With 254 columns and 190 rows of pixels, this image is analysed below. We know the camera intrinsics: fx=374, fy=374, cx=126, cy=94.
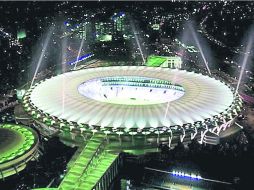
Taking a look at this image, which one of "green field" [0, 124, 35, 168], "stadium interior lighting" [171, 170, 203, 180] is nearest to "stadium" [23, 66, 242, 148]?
"green field" [0, 124, 35, 168]

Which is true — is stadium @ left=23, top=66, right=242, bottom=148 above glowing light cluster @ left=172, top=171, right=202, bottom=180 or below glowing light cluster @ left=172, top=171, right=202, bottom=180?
above

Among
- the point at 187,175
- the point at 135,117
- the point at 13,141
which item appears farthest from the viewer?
the point at 135,117

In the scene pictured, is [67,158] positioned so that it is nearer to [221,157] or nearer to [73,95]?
[73,95]

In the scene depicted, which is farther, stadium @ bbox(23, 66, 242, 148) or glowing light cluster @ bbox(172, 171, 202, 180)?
stadium @ bbox(23, 66, 242, 148)

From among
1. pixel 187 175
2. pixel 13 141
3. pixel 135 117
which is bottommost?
pixel 187 175

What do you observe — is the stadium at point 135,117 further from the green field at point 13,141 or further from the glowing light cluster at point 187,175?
the glowing light cluster at point 187,175

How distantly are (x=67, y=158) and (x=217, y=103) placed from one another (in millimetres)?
18511

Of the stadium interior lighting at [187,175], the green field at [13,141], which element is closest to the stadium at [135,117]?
the green field at [13,141]

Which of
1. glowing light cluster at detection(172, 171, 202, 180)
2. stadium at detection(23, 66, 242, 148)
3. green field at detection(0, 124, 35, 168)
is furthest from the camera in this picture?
stadium at detection(23, 66, 242, 148)

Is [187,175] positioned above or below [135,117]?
below

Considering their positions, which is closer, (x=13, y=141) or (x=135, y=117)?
(x=13, y=141)

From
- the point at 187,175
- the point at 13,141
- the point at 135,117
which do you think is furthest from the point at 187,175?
the point at 13,141

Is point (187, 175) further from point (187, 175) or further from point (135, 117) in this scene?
point (135, 117)

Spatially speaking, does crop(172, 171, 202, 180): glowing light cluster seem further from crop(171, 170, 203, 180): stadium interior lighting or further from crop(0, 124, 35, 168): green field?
crop(0, 124, 35, 168): green field
